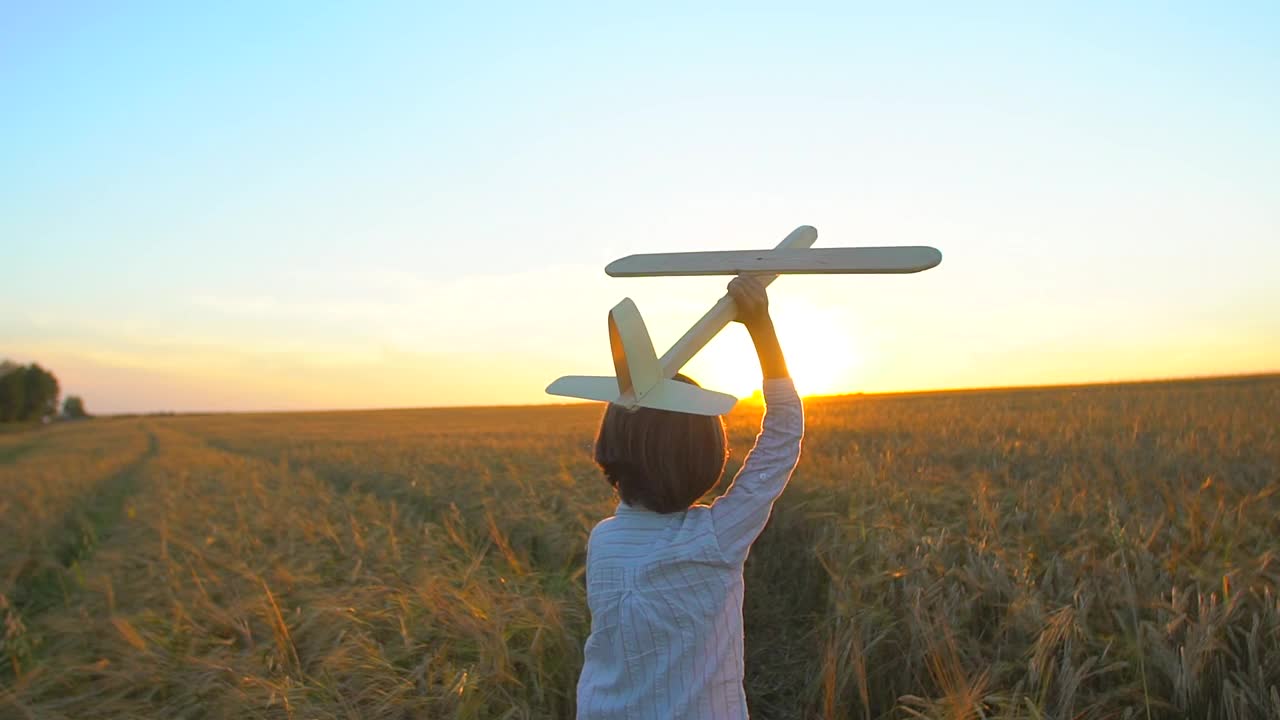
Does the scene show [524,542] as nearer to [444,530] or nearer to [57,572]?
[444,530]

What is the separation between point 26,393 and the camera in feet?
322

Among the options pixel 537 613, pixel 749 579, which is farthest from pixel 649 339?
pixel 749 579

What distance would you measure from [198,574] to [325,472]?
1051cm

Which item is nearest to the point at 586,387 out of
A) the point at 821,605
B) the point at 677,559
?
the point at 677,559

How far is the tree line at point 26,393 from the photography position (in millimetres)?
94000

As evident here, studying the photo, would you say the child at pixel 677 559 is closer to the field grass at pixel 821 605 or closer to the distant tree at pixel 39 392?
the field grass at pixel 821 605

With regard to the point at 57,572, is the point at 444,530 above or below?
above

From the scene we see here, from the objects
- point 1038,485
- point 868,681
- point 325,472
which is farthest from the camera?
point 325,472

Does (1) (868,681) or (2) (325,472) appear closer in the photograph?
(1) (868,681)

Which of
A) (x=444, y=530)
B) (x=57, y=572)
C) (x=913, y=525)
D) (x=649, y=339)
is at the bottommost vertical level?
(x=57, y=572)

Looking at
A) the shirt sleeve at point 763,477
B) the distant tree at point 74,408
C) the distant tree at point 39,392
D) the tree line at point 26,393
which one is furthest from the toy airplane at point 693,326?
the distant tree at point 74,408

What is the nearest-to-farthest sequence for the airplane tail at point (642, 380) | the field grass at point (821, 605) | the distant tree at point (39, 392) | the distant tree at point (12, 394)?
the airplane tail at point (642, 380), the field grass at point (821, 605), the distant tree at point (12, 394), the distant tree at point (39, 392)

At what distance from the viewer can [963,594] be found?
3672 millimetres

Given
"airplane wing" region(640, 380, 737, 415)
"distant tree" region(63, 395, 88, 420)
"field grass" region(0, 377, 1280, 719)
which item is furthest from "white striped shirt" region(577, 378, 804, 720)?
→ "distant tree" region(63, 395, 88, 420)
